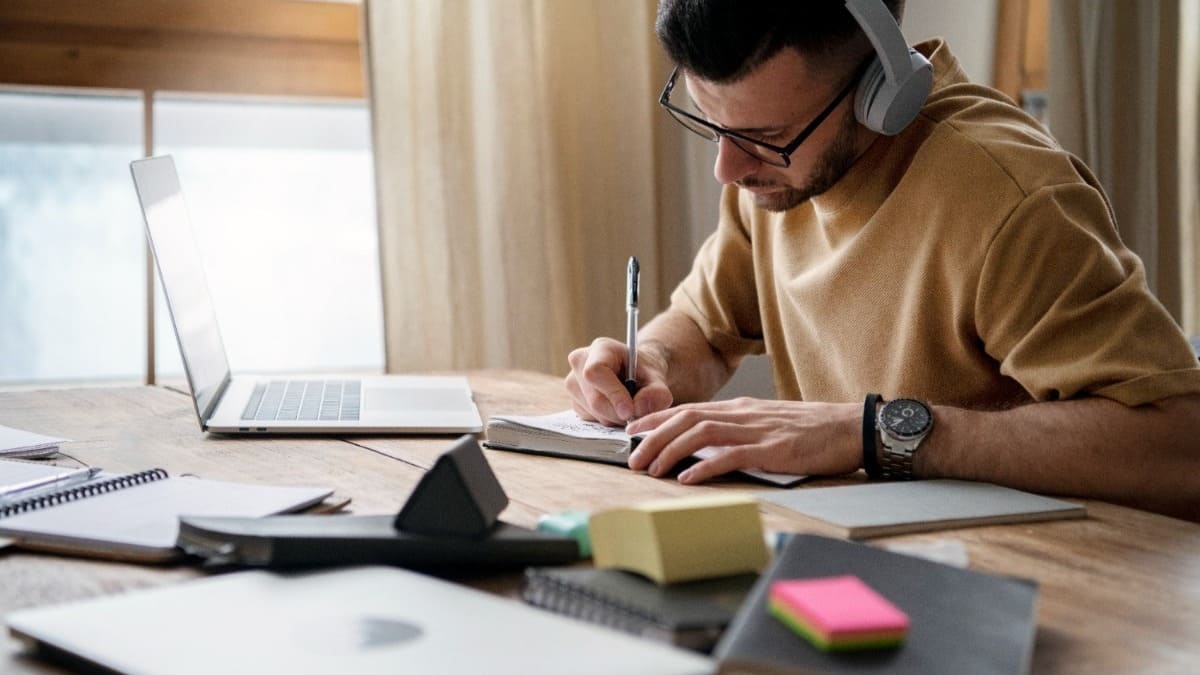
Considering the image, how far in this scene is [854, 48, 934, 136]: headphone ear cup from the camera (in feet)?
4.29

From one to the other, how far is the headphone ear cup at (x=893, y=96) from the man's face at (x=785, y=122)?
0.20 feet

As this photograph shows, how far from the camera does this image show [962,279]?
4.32 feet

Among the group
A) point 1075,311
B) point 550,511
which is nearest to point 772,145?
point 1075,311

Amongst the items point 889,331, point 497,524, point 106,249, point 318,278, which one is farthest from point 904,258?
point 106,249

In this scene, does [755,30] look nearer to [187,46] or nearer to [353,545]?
[353,545]

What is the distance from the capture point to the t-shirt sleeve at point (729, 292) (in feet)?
6.16

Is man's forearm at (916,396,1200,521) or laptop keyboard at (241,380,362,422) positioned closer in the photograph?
man's forearm at (916,396,1200,521)

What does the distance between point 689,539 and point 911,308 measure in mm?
848

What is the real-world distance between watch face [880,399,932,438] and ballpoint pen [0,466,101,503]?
74 centimetres

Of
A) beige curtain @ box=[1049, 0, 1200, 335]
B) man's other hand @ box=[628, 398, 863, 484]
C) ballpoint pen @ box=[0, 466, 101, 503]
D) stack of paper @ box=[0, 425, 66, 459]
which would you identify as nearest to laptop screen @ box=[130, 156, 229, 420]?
stack of paper @ box=[0, 425, 66, 459]

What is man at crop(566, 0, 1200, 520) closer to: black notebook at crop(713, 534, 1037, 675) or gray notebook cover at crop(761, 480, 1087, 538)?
gray notebook cover at crop(761, 480, 1087, 538)

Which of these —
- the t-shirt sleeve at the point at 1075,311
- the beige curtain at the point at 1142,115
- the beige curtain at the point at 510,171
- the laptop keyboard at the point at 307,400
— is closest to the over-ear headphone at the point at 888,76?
the t-shirt sleeve at the point at 1075,311

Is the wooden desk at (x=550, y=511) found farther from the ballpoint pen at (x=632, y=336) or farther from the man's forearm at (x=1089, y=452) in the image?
the ballpoint pen at (x=632, y=336)

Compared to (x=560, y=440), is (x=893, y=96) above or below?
above
